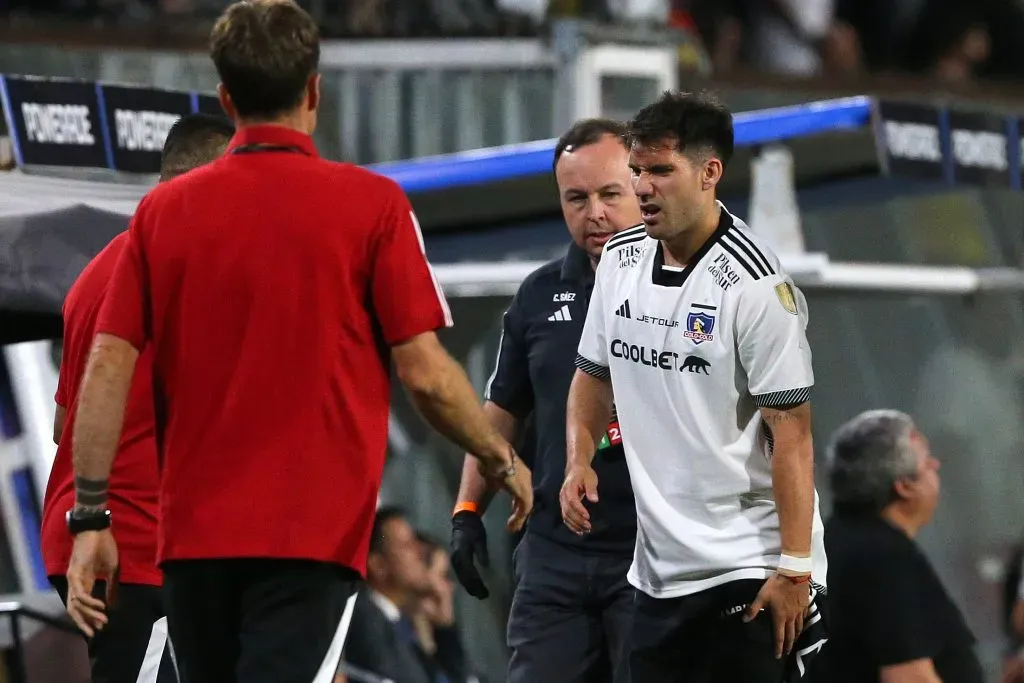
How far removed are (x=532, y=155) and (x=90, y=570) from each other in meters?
3.78

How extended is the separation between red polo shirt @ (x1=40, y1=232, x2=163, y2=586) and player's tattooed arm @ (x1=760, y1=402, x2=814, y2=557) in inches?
54.0

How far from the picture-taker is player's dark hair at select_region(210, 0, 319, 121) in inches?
134

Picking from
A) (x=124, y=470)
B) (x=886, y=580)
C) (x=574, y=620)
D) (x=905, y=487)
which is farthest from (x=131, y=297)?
(x=905, y=487)

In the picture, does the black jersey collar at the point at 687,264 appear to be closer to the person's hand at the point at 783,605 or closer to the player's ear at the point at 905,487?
the person's hand at the point at 783,605

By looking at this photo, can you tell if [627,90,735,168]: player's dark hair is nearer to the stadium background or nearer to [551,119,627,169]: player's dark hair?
[551,119,627,169]: player's dark hair

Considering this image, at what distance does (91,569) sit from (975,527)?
8.18 meters

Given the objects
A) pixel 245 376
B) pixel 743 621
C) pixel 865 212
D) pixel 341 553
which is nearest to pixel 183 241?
pixel 245 376

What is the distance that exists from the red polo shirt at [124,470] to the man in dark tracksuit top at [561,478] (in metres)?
1.00

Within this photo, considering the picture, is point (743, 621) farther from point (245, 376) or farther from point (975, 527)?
point (975, 527)

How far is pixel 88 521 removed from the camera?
3.56 meters

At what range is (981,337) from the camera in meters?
11.2

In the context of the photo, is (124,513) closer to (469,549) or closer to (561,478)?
(469,549)

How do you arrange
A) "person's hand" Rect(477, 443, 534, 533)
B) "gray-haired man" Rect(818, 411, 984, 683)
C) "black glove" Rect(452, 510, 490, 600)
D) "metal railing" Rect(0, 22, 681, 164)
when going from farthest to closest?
1. "metal railing" Rect(0, 22, 681, 164)
2. "gray-haired man" Rect(818, 411, 984, 683)
3. "black glove" Rect(452, 510, 490, 600)
4. "person's hand" Rect(477, 443, 534, 533)

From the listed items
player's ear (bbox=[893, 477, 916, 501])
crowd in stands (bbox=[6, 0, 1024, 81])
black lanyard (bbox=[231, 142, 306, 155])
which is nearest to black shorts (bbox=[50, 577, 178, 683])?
black lanyard (bbox=[231, 142, 306, 155])
